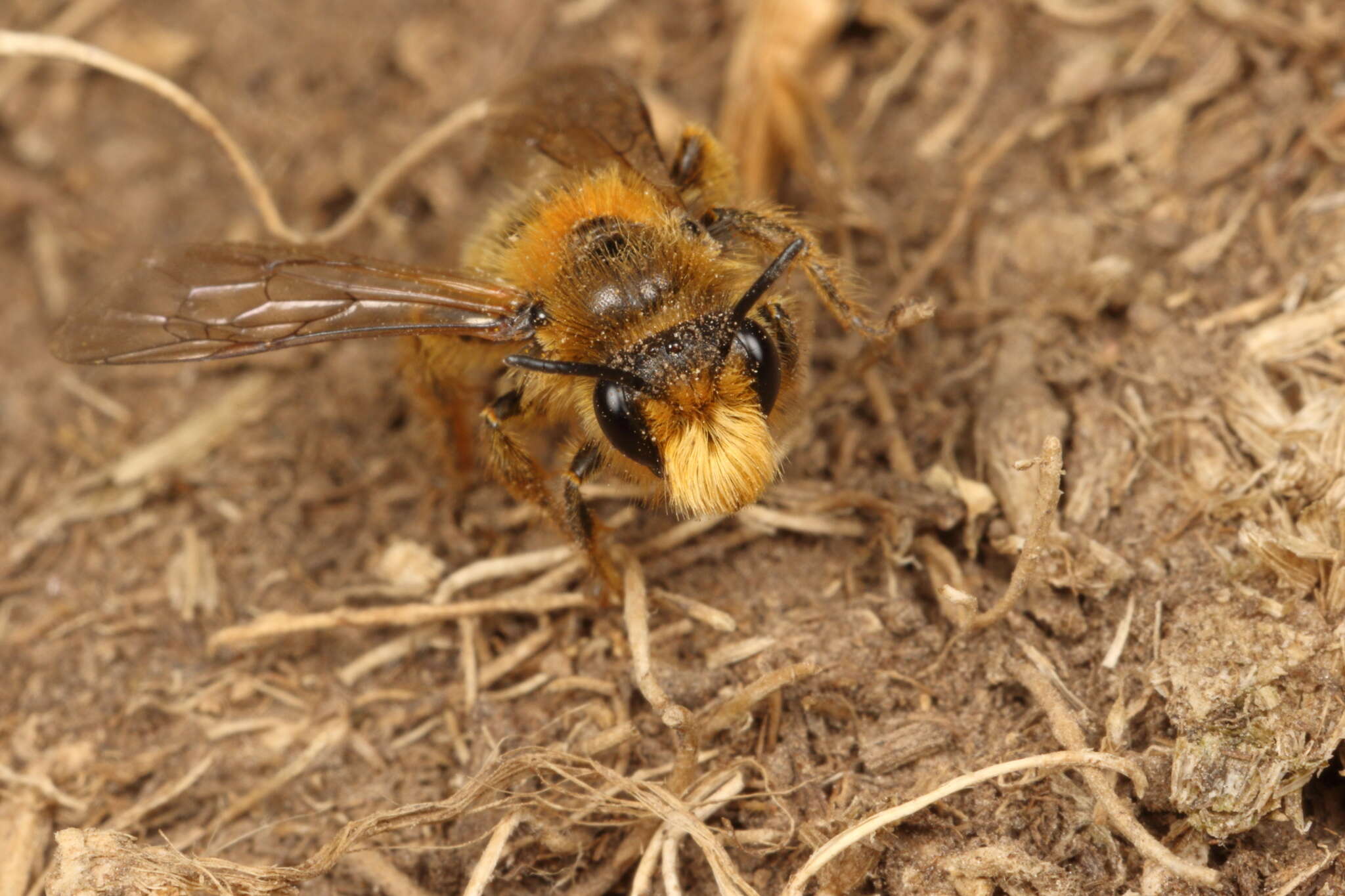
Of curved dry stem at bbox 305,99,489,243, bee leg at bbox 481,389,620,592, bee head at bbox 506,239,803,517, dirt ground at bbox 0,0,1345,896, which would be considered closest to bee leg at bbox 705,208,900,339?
dirt ground at bbox 0,0,1345,896

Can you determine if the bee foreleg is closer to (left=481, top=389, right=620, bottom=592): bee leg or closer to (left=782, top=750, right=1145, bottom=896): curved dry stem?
(left=481, top=389, right=620, bottom=592): bee leg

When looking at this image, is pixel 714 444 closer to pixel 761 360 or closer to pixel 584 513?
pixel 761 360

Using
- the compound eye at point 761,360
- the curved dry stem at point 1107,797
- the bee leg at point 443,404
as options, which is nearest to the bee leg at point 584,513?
the compound eye at point 761,360

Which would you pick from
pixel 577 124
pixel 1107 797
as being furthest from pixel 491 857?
pixel 577 124

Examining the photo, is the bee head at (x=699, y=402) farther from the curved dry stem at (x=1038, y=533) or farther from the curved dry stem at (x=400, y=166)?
the curved dry stem at (x=400, y=166)

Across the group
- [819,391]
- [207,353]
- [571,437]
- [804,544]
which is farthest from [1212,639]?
[207,353]

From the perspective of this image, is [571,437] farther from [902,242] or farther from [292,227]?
[292,227]
